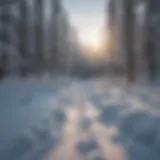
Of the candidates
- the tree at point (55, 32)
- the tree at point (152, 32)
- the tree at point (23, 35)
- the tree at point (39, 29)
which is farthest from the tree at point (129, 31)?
the tree at point (55, 32)

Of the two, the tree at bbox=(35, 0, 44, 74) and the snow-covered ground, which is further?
the tree at bbox=(35, 0, 44, 74)

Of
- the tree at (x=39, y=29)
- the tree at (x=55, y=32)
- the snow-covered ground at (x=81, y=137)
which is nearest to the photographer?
the snow-covered ground at (x=81, y=137)

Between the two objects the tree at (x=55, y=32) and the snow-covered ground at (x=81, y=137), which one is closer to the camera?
the snow-covered ground at (x=81, y=137)

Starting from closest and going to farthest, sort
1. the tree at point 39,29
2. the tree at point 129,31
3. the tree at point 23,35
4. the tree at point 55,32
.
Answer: the tree at point 129,31 → the tree at point 23,35 → the tree at point 39,29 → the tree at point 55,32

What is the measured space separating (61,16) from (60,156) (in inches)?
1388

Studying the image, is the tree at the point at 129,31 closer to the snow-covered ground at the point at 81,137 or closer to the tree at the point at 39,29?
the snow-covered ground at the point at 81,137

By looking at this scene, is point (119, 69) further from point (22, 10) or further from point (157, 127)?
point (157, 127)

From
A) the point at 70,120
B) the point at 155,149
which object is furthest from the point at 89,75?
the point at 155,149

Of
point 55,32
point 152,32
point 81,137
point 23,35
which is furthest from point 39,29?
point 81,137

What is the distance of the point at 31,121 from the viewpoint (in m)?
5.39

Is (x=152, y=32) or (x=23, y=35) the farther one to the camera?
(x=23, y=35)

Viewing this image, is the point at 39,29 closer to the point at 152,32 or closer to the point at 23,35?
the point at 23,35

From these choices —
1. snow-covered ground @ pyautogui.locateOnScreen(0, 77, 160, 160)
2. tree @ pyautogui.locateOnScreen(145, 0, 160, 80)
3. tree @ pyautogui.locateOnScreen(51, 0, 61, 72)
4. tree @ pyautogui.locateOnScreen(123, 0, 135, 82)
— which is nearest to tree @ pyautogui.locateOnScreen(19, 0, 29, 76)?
tree @ pyautogui.locateOnScreen(51, 0, 61, 72)

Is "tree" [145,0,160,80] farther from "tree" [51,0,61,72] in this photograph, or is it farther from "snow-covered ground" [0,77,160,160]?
"tree" [51,0,61,72]
